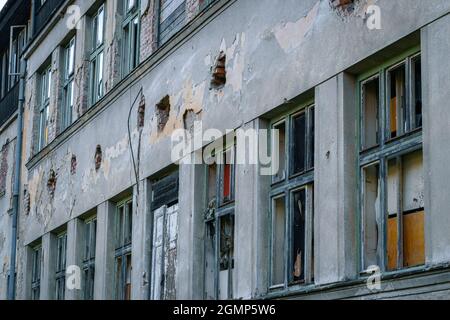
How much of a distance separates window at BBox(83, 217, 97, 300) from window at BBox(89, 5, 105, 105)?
216cm

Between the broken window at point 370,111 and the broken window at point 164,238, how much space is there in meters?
4.88

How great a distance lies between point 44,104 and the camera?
24.5 meters

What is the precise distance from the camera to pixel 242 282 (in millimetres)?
13281

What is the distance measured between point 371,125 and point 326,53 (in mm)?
974

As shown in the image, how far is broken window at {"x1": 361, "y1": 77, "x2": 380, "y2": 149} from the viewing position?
1133 cm

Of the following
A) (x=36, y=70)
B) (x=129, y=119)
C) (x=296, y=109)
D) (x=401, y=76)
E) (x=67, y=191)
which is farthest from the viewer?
(x=36, y=70)

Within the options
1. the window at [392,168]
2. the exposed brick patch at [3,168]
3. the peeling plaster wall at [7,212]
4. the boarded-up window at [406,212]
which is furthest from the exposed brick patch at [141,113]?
the exposed brick patch at [3,168]

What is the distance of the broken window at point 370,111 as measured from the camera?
11328 millimetres

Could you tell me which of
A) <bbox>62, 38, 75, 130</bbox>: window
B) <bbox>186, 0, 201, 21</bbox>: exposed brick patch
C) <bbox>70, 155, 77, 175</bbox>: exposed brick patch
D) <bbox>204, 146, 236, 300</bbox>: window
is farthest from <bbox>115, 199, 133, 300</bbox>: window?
<bbox>62, 38, 75, 130</bbox>: window

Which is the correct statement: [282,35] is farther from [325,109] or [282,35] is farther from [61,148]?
[61,148]

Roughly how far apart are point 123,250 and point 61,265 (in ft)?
13.0

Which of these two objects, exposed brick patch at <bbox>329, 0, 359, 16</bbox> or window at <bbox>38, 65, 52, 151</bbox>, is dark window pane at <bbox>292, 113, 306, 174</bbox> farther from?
window at <bbox>38, 65, 52, 151</bbox>

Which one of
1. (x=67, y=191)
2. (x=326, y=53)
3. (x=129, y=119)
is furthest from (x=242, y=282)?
(x=67, y=191)

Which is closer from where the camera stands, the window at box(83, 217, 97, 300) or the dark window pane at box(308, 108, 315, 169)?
the dark window pane at box(308, 108, 315, 169)
